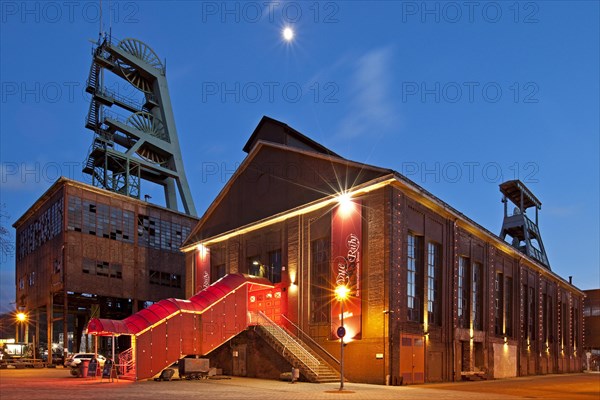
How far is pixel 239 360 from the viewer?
35.0m

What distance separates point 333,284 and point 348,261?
2079mm

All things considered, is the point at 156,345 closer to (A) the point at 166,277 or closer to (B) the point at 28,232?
(A) the point at 166,277

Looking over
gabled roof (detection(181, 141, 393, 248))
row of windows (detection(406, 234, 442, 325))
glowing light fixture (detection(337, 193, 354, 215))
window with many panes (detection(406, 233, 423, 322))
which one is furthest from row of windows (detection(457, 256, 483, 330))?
gabled roof (detection(181, 141, 393, 248))

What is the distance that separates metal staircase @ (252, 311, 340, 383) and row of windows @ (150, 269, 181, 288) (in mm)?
25982

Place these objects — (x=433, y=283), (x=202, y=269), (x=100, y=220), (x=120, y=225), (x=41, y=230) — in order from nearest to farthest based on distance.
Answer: (x=433, y=283) → (x=202, y=269) → (x=100, y=220) → (x=120, y=225) → (x=41, y=230)

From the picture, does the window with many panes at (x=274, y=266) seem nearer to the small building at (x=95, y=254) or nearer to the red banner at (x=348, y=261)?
the red banner at (x=348, y=261)

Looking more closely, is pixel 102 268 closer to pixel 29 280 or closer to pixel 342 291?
pixel 29 280

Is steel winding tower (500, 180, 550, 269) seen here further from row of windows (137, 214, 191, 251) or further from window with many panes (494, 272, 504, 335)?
row of windows (137, 214, 191, 251)

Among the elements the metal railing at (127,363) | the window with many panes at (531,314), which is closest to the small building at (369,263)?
the window with many panes at (531,314)

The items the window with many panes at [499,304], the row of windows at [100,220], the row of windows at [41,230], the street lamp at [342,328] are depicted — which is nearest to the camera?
the street lamp at [342,328]

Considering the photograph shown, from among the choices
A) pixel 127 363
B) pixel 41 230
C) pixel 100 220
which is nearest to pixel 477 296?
pixel 127 363

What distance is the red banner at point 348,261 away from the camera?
30766 millimetres

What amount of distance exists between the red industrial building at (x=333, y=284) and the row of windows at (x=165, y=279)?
46.4 ft

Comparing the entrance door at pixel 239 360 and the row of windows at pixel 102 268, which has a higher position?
the row of windows at pixel 102 268
